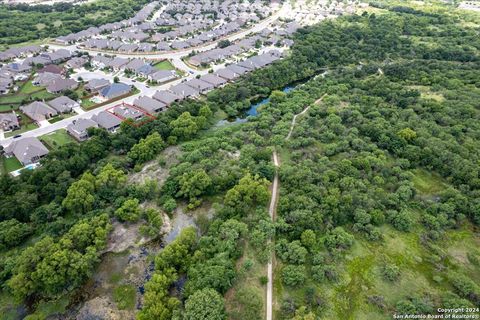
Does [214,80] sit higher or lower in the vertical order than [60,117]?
higher

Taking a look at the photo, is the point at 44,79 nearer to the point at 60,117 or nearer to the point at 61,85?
the point at 61,85

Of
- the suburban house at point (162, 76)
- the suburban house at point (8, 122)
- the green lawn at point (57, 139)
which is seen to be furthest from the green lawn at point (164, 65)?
the suburban house at point (8, 122)

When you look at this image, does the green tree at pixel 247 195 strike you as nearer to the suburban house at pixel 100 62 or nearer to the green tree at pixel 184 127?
the green tree at pixel 184 127

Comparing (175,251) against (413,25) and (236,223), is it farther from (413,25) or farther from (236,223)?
(413,25)

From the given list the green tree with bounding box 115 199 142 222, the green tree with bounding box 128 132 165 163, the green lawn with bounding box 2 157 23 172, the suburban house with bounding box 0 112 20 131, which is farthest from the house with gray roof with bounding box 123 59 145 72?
the green tree with bounding box 115 199 142 222

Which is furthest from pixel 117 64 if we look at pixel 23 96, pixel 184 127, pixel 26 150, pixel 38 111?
pixel 26 150

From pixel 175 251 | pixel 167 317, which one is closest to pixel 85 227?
pixel 175 251
